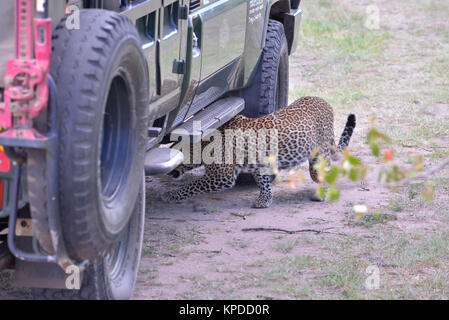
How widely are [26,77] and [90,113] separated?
0.26 metres

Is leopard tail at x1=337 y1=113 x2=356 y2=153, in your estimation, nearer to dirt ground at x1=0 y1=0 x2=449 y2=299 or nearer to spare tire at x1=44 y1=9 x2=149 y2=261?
dirt ground at x1=0 y1=0 x2=449 y2=299

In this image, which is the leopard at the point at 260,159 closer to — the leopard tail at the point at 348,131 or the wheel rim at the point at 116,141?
the leopard tail at the point at 348,131

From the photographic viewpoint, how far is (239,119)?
6.23 metres

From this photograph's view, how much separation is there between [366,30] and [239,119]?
20.2ft

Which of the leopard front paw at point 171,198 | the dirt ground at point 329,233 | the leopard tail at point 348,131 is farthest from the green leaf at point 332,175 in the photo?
the leopard tail at point 348,131

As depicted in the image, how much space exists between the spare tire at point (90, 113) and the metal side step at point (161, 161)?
0.66 metres

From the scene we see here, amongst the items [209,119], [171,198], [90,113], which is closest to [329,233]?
[209,119]

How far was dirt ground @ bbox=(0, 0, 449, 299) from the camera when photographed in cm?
444

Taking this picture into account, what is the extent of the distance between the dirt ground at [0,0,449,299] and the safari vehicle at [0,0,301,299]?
678mm

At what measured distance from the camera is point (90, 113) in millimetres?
2926

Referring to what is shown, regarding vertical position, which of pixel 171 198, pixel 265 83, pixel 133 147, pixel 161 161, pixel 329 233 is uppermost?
pixel 133 147

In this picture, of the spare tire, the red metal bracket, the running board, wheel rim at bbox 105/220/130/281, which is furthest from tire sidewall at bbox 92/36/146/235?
the running board

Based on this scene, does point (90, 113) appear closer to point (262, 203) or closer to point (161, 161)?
point (161, 161)

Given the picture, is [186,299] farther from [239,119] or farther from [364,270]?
[239,119]
